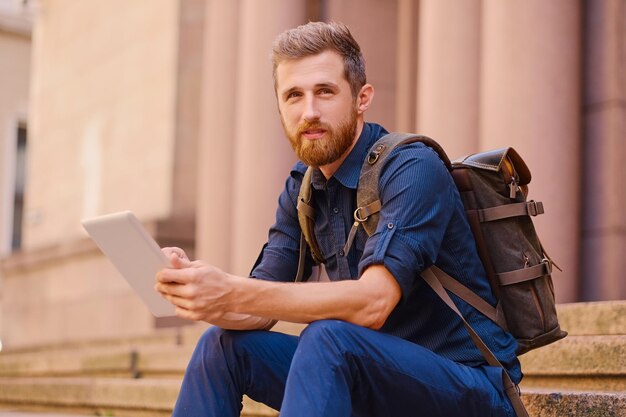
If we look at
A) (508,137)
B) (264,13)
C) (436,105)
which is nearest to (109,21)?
(264,13)

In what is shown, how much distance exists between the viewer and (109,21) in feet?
47.1

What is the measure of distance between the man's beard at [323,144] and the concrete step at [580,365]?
6.50 ft

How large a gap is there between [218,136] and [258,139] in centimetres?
149

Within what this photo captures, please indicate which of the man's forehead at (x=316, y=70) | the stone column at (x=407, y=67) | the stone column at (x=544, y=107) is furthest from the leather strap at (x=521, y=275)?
the stone column at (x=407, y=67)

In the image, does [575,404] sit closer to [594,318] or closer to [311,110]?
[594,318]

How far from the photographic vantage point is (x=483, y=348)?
125 inches

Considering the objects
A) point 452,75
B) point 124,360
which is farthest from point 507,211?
point 124,360

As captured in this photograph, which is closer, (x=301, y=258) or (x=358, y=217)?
(x=358, y=217)

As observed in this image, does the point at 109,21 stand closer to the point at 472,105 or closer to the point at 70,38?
the point at 70,38

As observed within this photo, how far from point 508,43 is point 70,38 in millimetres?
10140

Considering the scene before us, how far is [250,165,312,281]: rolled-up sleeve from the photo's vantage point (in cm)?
376

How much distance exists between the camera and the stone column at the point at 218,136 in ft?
35.3

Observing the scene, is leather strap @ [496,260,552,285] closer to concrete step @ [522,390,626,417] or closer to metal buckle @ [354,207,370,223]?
metal buckle @ [354,207,370,223]

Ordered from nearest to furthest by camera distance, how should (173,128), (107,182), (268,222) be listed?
(268,222), (173,128), (107,182)
